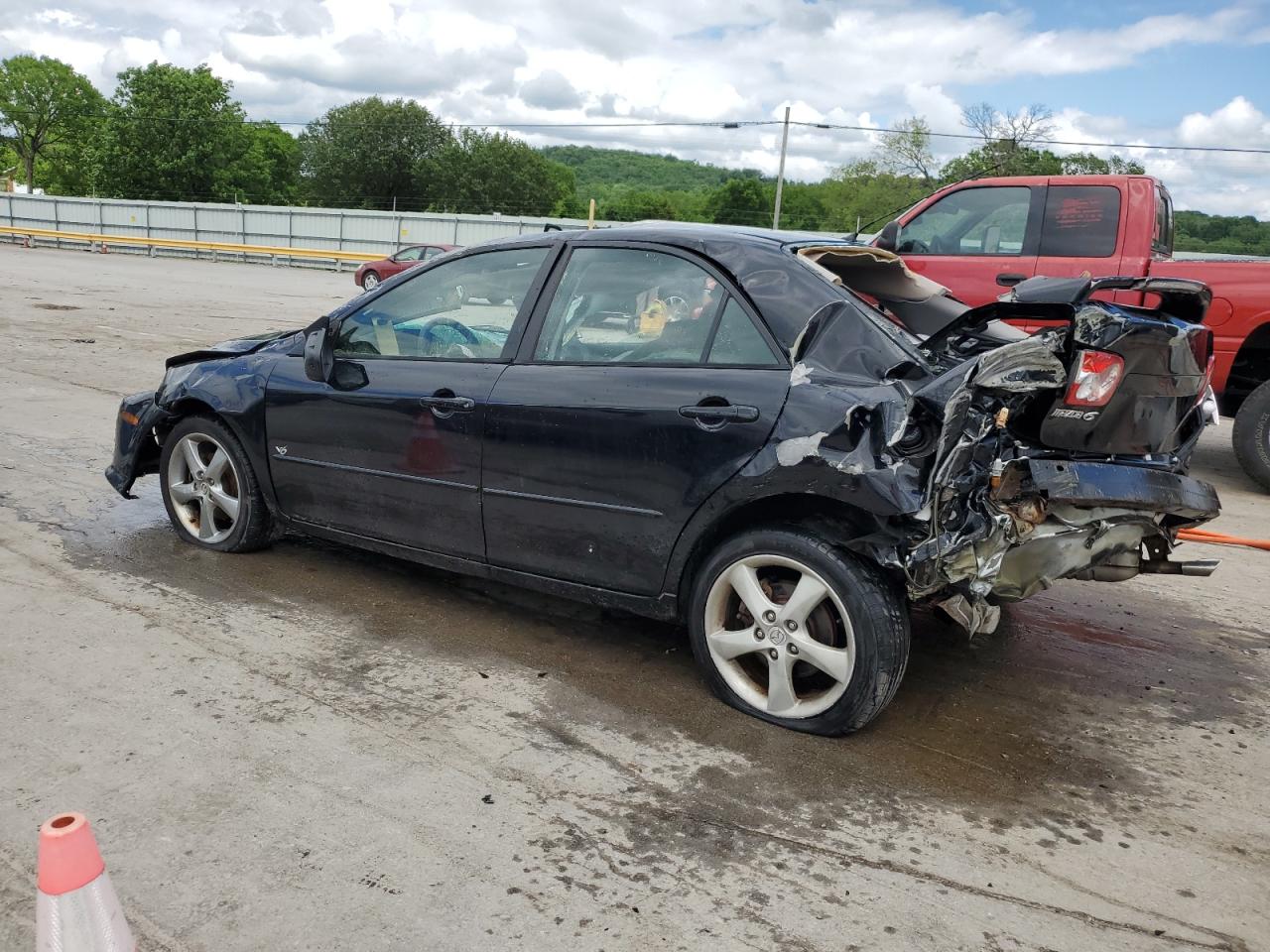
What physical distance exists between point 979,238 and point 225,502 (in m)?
6.21

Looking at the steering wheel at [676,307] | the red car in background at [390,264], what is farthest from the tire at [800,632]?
the red car in background at [390,264]

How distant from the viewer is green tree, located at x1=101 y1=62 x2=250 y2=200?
A: 75562 millimetres

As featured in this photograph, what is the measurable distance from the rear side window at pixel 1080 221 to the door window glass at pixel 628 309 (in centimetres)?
532

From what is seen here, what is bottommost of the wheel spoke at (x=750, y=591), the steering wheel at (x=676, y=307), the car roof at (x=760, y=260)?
the wheel spoke at (x=750, y=591)

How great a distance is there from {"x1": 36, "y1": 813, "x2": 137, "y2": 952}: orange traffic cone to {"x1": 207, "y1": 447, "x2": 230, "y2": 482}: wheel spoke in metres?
3.28

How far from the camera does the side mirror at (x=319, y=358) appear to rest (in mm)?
4582

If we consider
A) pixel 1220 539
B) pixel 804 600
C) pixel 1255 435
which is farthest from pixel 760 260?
pixel 1255 435

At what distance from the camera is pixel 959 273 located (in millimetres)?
8312

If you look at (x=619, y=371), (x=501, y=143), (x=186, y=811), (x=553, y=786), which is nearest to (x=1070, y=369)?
(x=619, y=371)

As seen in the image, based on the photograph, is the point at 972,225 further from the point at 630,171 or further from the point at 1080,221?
the point at 630,171

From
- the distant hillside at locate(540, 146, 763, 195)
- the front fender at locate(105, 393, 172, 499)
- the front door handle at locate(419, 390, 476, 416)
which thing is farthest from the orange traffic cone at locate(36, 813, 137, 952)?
the distant hillside at locate(540, 146, 763, 195)

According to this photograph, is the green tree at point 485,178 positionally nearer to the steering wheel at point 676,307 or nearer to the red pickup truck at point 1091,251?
the red pickup truck at point 1091,251

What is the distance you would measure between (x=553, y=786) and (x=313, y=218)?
44.1 m

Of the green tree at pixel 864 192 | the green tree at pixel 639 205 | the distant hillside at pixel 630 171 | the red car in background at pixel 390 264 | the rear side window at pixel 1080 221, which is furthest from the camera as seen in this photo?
the distant hillside at pixel 630 171
